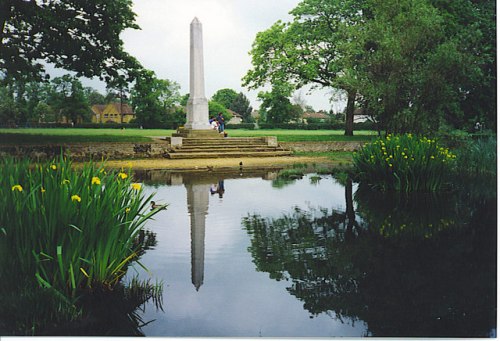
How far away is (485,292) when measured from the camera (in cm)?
368

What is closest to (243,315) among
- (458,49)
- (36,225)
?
(36,225)

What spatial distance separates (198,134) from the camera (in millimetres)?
16797

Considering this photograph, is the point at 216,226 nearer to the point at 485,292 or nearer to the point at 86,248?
the point at 86,248

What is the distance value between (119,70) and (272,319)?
7423 mm

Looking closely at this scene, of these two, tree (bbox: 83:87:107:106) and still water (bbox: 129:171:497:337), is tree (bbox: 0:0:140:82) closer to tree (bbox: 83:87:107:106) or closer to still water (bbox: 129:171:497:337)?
tree (bbox: 83:87:107:106)

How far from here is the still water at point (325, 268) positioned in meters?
3.06

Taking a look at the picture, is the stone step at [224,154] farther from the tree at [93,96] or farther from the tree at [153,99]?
the tree at [93,96]

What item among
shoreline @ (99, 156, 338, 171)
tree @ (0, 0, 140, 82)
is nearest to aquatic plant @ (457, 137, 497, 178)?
shoreline @ (99, 156, 338, 171)

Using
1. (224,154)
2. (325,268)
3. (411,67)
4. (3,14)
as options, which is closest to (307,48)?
(224,154)

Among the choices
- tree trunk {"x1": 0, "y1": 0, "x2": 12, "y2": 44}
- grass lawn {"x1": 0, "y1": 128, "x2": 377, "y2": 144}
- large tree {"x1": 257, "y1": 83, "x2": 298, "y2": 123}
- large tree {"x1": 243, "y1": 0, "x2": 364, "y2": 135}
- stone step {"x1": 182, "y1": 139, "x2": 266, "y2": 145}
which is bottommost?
stone step {"x1": 182, "y1": 139, "x2": 266, "y2": 145}

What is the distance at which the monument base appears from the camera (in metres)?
16.6

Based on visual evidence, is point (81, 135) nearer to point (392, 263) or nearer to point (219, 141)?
point (219, 141)

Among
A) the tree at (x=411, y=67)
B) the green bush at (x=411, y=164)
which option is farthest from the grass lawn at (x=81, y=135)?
the green bush at (x=411, y=164)

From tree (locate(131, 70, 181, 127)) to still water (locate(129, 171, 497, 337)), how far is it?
4043mm
